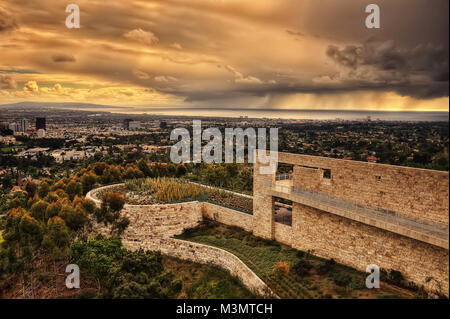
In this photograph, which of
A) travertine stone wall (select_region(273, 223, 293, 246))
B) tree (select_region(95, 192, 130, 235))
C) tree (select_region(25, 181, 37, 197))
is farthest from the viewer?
tree (select_region(25, 181, 37, 197))

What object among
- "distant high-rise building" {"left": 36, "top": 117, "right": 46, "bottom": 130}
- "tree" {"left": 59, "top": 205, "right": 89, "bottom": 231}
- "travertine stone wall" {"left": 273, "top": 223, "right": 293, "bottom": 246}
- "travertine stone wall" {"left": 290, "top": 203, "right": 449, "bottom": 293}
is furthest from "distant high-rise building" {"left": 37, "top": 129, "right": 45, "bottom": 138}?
"travertine stone wall" {"left": 290, "top": 203, "right": 449, "bottom": 293}

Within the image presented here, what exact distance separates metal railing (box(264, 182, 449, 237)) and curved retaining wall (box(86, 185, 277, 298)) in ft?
11.8

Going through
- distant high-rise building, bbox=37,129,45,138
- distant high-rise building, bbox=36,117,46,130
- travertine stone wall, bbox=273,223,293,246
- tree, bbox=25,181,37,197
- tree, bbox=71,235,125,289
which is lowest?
tree, bbox=71,235,125,289

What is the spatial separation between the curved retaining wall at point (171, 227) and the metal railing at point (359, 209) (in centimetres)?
361

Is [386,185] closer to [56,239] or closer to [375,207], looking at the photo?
[375,207]

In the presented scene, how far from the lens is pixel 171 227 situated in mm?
19016

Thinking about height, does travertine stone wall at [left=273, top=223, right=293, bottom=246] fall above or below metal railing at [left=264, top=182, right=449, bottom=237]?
below

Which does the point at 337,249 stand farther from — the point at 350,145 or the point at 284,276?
the point at 350,145

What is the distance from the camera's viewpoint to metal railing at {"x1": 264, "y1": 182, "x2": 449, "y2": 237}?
10523mm

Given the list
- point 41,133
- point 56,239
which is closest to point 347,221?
point 56,239

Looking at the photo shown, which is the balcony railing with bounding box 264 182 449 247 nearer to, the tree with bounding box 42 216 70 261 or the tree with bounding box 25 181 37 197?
the tree with bounding box 42 216 70 261

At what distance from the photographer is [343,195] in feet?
45.1

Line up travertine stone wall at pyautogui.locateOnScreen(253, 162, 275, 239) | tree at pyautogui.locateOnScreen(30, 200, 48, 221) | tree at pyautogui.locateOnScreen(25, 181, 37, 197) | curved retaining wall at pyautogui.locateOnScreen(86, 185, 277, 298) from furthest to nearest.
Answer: tree at pyautogui.locateOnScreen(25, 181, 37, 197) < curved retaining wall at pyautogui.locateOnScreen(86, 185, 277, 298) < travertine stone wall at pyautogui.locateOnScreen(253, 162, 275, 239) < tree at pyautogui.locateOnScreen(30, 200, 48, 221)
